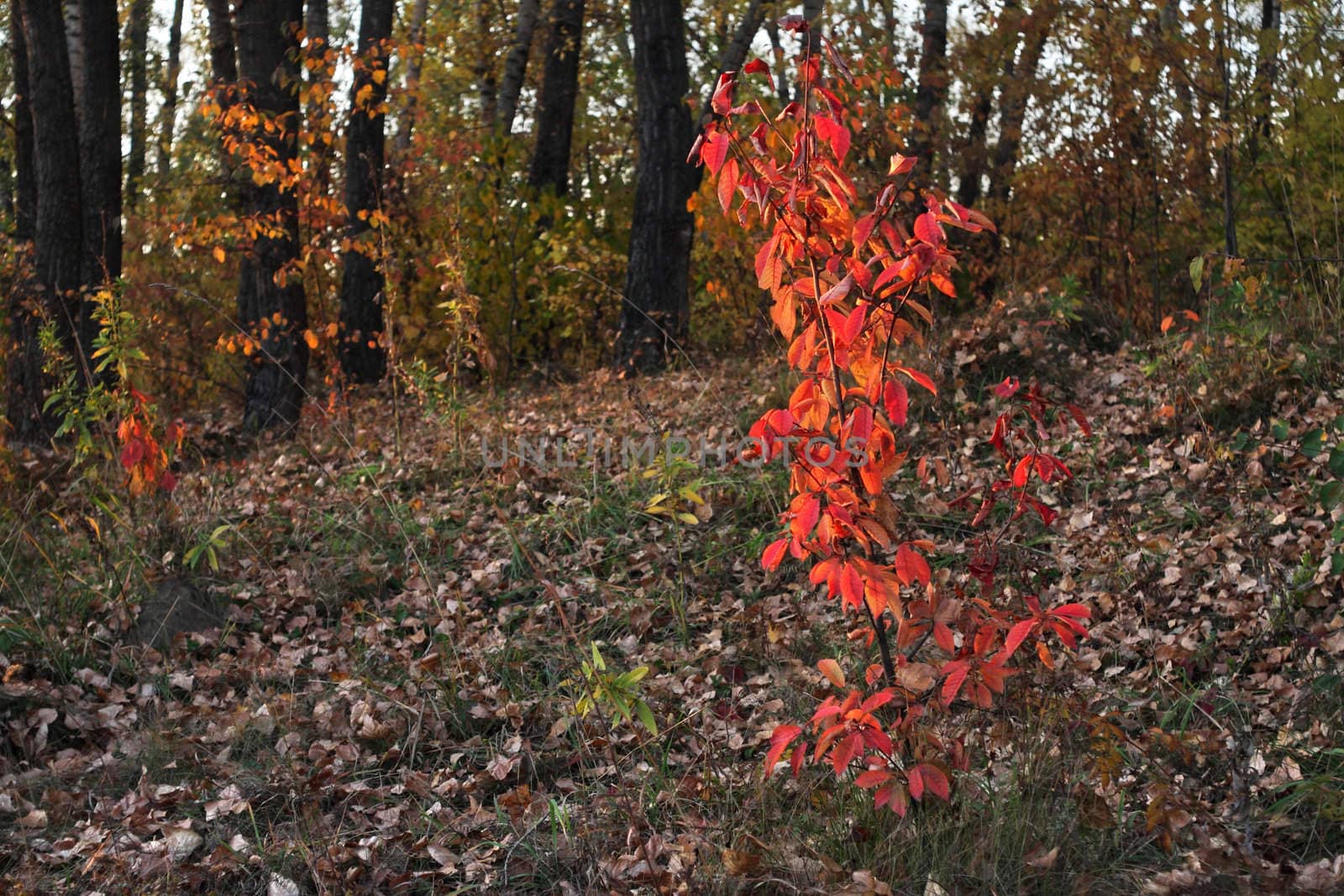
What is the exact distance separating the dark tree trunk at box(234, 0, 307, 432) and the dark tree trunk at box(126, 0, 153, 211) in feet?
25.9

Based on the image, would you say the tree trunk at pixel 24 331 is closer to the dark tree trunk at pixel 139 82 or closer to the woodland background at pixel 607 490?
the woodland background at pixel 607 490

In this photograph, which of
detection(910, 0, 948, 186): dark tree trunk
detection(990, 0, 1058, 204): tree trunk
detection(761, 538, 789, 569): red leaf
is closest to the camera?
detection(761, 538, 789, 569): red leaf

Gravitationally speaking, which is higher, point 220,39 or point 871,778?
point 220,39

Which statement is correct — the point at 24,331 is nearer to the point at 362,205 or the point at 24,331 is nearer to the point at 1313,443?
the point at 362,205

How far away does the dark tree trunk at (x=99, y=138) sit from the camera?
877 cm

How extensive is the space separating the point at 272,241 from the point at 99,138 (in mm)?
1702

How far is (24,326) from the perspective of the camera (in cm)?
845

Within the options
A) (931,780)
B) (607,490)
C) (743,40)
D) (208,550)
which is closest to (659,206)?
(743,40)

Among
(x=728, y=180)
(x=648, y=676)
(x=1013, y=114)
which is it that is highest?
(x=1013, y=114)

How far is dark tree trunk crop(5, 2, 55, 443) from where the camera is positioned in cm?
827

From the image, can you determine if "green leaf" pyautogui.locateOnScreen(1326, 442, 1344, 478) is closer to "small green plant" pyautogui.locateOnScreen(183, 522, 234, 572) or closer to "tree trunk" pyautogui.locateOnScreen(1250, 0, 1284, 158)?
"small green plant" pyautogui.locateOnScreen(183, 522, 234, 572)

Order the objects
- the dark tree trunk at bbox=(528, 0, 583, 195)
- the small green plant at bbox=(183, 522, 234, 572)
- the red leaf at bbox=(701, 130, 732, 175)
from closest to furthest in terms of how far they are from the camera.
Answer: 1. the red leaf at bbox=(701, 130, 732, 175)
2. the small green plant at bbox=(183, 522, 234, 572)
3. the dark tree trunk at bbox=(528, 0, 583, 195)

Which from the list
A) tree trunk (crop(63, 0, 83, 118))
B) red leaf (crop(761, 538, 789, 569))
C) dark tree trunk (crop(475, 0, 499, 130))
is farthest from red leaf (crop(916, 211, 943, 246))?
dark tree trunk (crop(475, 0, 499, 130))

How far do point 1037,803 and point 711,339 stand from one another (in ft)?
32.4
